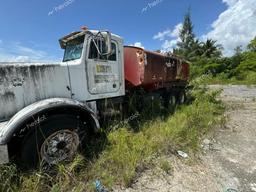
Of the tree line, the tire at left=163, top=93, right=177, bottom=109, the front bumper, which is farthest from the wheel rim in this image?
the tree line

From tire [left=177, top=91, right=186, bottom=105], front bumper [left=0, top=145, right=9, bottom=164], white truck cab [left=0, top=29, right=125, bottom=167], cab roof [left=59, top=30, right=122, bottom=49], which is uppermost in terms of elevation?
cab roof [left=59, top=30, right=122, bottom=49]

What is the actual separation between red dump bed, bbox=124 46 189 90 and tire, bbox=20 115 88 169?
7.19 ft

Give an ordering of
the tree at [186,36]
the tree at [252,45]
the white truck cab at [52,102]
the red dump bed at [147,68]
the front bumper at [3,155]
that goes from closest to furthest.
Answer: the front bumper at [3,155]
the white truck cab at [52,102]
the red dump bed at [147,68]
the tree at [252,45]
the tree at [186,36]

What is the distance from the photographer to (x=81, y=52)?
3992 mm

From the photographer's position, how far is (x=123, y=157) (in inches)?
135

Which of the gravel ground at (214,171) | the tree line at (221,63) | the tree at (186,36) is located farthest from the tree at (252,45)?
the gravel ground at (214,171)

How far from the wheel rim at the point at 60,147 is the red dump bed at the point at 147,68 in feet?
7.99

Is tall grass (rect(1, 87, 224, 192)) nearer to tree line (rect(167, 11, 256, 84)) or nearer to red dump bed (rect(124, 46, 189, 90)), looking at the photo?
red dump bed (rect(124, 46, 189, 90))

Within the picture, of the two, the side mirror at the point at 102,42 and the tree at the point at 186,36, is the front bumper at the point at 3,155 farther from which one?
the tree at the point at 186,36

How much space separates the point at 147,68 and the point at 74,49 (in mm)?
1969

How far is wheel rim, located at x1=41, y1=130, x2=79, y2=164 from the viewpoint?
122 inches

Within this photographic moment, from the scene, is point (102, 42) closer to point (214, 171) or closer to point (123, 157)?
point (123, 157)

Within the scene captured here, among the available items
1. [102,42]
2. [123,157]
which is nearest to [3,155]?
[123,157]

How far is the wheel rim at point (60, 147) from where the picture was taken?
3.09m
